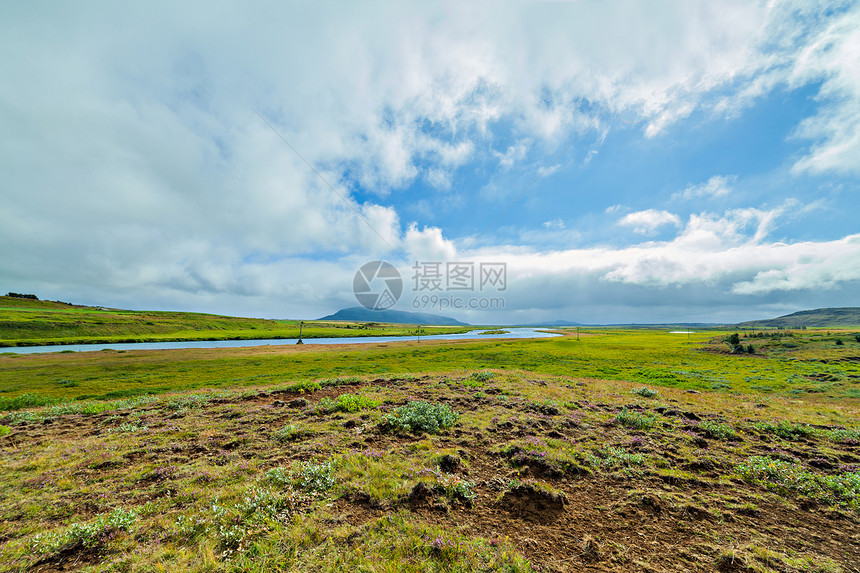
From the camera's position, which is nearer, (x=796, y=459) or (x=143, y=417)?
(x=796, y=459)

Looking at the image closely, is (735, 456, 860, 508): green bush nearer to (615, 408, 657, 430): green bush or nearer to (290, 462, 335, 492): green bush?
(615, 408, 657, 430): green bush

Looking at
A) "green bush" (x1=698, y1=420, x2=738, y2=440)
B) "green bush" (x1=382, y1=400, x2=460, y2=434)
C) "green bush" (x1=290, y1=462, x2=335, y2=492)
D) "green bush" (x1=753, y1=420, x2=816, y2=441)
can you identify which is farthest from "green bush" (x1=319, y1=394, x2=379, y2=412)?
"green bush" (x1=753, y1=420, x2=816, y2=441)

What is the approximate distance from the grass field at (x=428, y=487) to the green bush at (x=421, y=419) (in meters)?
0.07

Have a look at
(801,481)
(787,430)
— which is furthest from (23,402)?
(787,430)

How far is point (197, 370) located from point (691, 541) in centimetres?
4234

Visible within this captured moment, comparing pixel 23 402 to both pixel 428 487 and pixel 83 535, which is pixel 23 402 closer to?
pixel 83 535

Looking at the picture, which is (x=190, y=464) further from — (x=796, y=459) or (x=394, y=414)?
(x=796, y=459)

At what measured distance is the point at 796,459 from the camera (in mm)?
8484

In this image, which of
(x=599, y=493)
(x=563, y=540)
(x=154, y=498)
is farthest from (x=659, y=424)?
(x=154, y=498)

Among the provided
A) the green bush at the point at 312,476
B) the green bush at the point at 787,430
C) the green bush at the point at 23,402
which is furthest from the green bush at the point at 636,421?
the green bush at the point at 23,402

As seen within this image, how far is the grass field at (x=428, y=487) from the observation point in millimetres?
4941

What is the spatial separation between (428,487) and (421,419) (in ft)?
13.6

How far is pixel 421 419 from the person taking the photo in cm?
1085

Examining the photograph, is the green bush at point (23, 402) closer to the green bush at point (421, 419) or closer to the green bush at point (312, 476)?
the green bush at point (312, 476)
